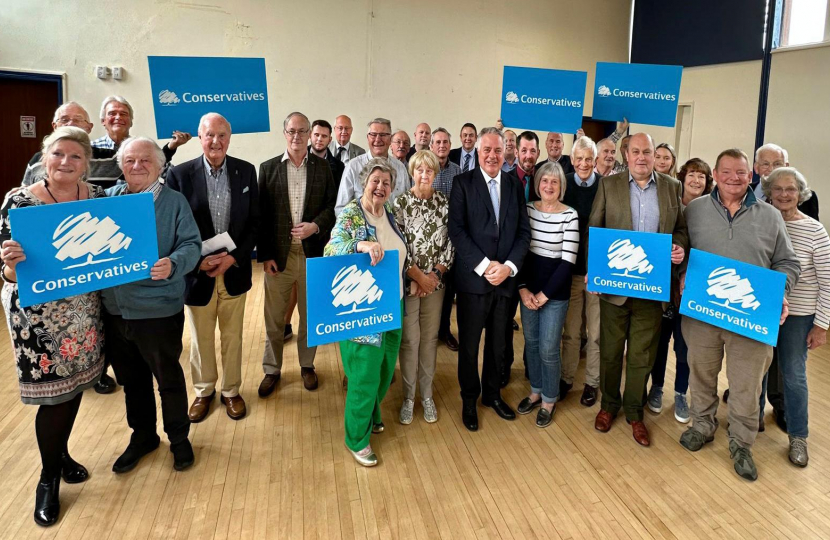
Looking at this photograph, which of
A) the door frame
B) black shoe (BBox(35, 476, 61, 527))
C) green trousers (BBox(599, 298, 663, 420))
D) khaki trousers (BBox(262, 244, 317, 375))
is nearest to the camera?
black shoe (BBox(35, 476, 61, 527))

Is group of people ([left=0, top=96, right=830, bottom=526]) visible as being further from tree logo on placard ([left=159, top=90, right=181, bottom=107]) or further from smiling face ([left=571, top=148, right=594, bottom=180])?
tree logo on placard ([left=159, top=90, right=181, bottom=107])

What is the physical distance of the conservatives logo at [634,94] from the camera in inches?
143

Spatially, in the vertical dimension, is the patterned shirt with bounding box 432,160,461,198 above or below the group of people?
above

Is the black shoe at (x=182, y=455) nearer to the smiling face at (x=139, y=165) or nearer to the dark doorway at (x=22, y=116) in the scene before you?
the smiling face at (x=139, y=165)

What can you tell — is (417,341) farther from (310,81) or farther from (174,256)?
(310,81)

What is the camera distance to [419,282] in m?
2.70

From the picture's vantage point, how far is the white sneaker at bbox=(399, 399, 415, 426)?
2943 millimetres

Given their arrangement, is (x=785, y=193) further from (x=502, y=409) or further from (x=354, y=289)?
(x=354, y=289)

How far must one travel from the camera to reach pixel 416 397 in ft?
10.8

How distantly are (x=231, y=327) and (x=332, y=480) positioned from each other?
Result: 3.69ft

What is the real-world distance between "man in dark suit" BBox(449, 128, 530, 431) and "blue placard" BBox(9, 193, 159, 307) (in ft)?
5.08

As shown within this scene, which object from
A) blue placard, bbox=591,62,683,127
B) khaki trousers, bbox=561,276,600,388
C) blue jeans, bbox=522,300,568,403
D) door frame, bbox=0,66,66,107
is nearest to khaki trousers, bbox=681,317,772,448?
khaki trousers, bbox=561,276,600,388

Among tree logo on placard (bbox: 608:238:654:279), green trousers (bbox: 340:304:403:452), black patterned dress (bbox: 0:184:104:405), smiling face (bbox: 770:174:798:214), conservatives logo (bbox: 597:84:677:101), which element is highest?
conservatives logo (bbox: 597:84:677:101)

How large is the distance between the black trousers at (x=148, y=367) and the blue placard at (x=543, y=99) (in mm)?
2739
